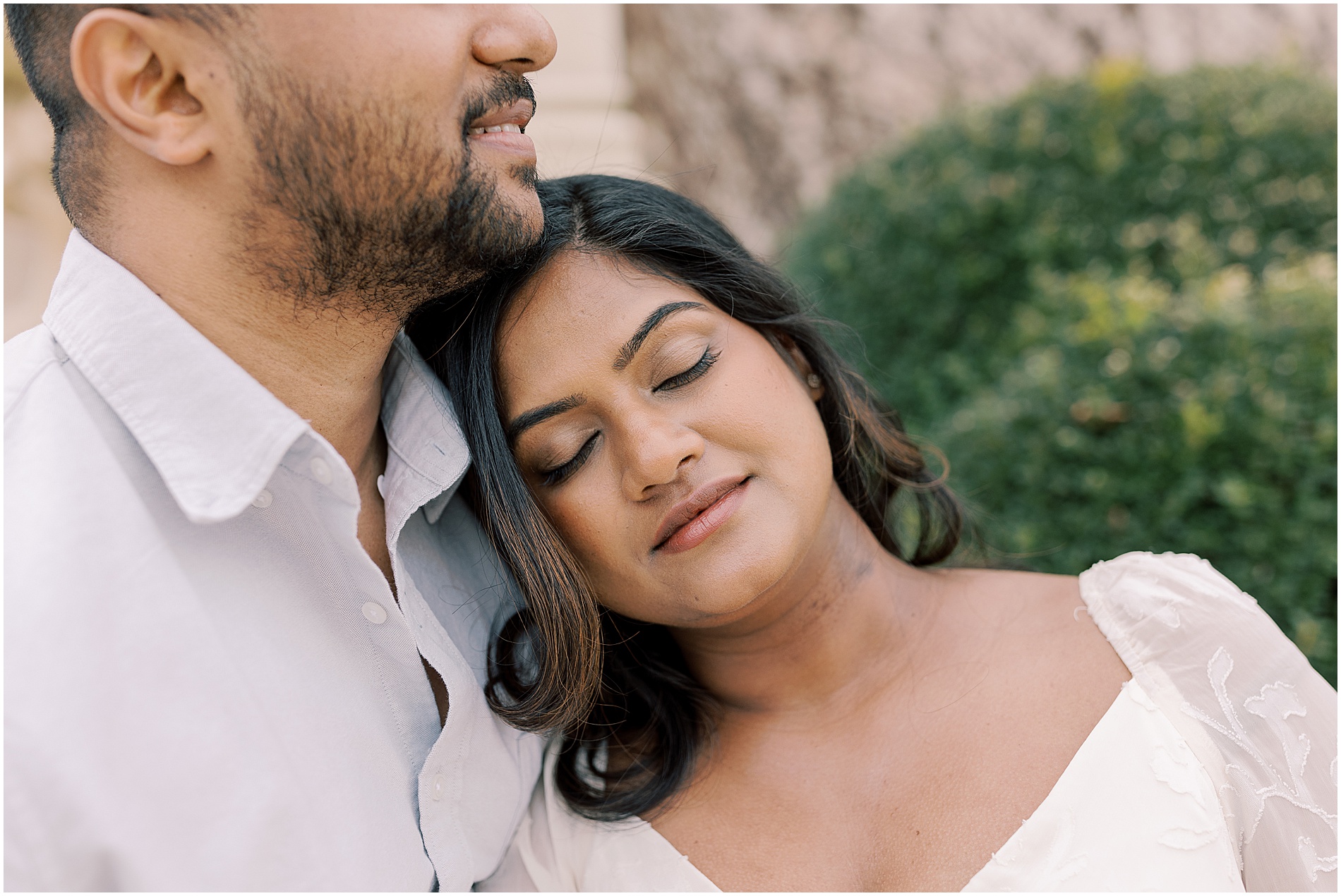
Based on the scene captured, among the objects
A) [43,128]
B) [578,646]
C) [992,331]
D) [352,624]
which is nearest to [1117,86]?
[992,331]

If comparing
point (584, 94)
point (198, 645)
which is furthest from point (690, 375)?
point (584, 94)

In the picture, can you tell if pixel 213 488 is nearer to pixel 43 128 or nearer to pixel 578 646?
pixel 578 646

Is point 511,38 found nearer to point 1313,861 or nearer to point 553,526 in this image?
point 553,526

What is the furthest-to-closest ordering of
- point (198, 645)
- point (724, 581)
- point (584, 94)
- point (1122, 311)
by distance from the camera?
1. point (584, 94)
2. point (1122, 311)
3. point (724, 581)
4. point (198, 645)

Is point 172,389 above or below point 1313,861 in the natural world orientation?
above

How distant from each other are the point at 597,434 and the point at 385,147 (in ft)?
2.18

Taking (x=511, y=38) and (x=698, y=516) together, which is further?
(x=698, y=516)

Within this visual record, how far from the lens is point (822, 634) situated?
2344 mm

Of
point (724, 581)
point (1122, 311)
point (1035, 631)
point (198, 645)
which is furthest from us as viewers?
point (1122, 311)

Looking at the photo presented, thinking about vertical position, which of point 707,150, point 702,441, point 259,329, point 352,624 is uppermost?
point 259,329

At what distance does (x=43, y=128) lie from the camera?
7086 millimetres

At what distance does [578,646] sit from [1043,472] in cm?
170

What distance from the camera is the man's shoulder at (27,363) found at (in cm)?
171

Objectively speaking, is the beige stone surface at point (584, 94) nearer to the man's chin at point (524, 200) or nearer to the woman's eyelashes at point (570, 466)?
the man's chin at point (524, 200)
